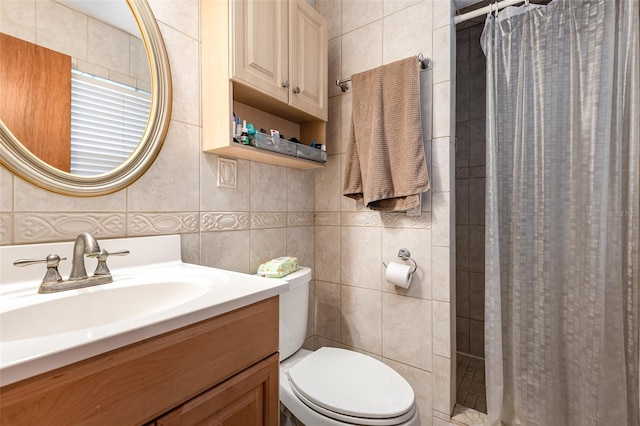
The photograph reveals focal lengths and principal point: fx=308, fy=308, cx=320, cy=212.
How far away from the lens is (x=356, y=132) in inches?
60.4

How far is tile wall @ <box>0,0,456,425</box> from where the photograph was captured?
101cm

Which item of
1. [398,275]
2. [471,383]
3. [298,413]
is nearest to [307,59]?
[398,275]

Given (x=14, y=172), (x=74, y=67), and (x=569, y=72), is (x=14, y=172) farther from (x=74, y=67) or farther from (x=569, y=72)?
(x=569, y=72)

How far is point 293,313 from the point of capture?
1299mm

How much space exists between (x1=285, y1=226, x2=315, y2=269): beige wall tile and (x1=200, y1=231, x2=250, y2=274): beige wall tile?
27cm

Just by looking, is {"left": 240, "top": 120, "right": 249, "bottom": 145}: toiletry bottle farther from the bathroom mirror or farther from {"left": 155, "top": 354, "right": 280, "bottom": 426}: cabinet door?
{"left": 155, "top": 354, "right": 280, "bottom": 426}: cabinet door

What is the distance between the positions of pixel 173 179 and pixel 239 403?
2.54 ft

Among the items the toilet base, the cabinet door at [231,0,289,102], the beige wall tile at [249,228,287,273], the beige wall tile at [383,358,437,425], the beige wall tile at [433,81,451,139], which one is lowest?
the beige wall tile at [383,358,437,425]

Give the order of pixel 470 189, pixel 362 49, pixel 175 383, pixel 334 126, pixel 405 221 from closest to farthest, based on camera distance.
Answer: pixel 175 383
pixel 405 221
pixel 362 49
pixel 334 126
pixel 470 189

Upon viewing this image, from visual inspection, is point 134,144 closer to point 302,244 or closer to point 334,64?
point 302,244

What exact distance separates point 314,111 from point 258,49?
385 mm

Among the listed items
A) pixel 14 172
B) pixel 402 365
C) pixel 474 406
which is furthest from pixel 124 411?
pixel 474 406

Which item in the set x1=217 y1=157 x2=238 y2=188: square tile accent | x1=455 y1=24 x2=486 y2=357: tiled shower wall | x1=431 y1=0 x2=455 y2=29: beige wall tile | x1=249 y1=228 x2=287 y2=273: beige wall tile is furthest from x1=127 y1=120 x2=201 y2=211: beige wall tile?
x1=455 y1=24 x2=486 y2=357: tiled shower wall

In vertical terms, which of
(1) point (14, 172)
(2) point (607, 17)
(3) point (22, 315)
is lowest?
(3) point (22, 315)
